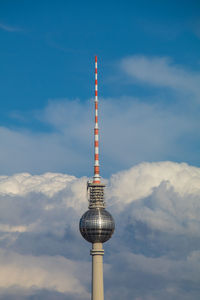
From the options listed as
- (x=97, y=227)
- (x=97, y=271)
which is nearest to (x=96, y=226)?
(x=97, y=227)

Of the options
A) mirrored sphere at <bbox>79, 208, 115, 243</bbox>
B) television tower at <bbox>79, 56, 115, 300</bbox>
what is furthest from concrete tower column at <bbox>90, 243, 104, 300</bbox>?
mirrored sphere at <bbox>79, 208, 115, 243</bbox>

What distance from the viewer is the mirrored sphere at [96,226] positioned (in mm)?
180875

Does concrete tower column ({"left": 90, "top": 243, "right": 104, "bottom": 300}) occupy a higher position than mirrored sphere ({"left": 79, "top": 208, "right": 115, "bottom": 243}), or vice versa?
mirrored sphere ({"left": 79, "top": 208, "right": 115, "bottom": 243})

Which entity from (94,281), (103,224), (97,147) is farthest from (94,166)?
(94,281)

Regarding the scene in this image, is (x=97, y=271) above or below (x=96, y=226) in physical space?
below

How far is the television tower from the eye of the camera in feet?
586

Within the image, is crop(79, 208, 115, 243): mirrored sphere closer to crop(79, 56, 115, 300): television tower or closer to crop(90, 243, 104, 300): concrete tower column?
crop(79, 56, 115, 300): television tower

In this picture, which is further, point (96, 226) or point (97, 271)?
point (96, 226)

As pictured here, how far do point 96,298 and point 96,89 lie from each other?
57.7 meters

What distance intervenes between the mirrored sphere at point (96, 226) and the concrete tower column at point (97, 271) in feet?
7.81

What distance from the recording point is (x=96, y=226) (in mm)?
180750

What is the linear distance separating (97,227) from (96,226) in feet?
1.25

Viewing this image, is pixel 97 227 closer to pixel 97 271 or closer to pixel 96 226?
pixel 96 226

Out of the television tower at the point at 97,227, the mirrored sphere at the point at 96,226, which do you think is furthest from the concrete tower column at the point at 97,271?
the mirrored sphere at the point at 96,226
